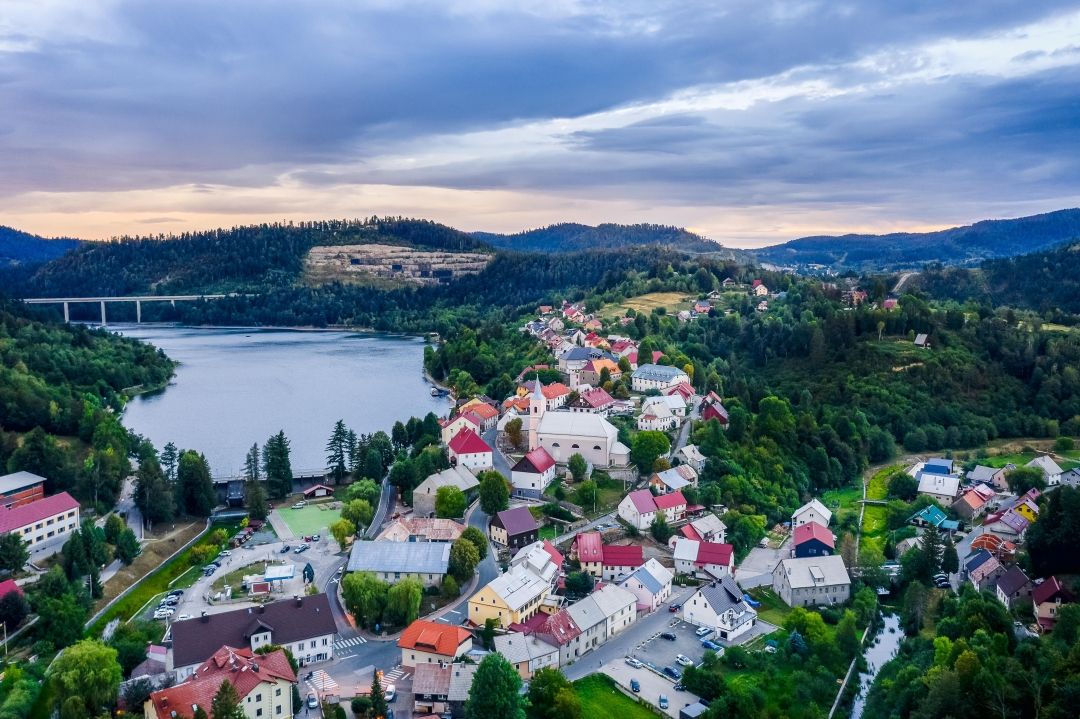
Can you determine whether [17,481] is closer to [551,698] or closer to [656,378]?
[551,698]

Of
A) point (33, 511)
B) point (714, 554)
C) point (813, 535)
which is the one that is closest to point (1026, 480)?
point (813, 535)

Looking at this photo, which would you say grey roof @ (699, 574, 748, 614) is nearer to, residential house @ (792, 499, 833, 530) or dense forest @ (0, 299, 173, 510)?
residential house @ (792, 499, 833, 530)

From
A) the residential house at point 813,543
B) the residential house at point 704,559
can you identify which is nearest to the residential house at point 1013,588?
the residential house at point 813,543

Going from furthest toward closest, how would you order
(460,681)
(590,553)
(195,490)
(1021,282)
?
(1021,282), (195,490), (590,553), (460,681)

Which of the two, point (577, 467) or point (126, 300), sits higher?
point (126, 300)

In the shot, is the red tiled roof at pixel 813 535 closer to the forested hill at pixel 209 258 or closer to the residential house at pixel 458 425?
the residential house at pixel 458 425

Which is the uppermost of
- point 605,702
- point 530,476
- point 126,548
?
point 530,476
